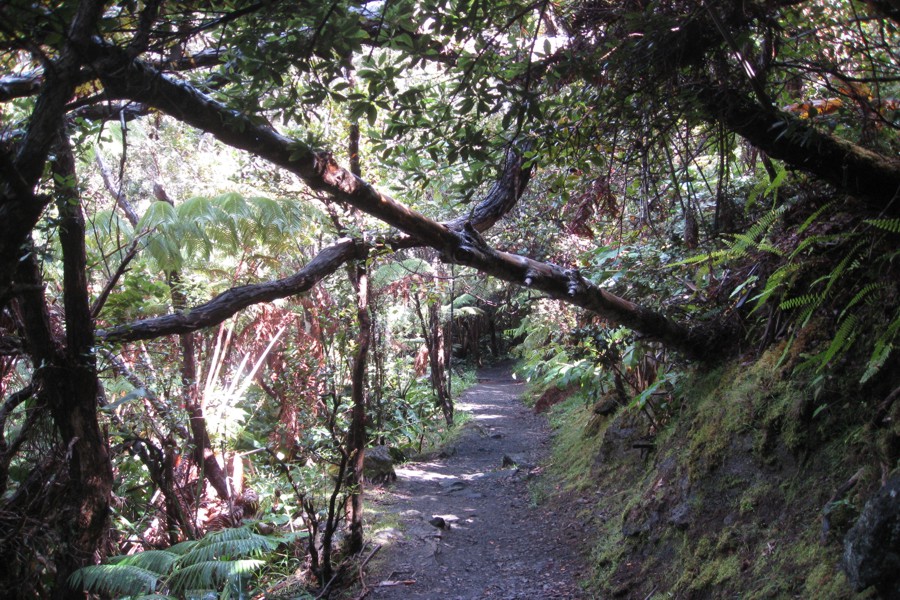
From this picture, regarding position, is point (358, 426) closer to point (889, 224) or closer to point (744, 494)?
point (744, 494)

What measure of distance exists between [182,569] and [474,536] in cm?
309

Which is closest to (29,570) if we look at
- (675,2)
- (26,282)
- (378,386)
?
(26,282)

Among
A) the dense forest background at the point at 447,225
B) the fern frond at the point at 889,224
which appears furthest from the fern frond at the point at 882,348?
the fern frond at the point at 889,224

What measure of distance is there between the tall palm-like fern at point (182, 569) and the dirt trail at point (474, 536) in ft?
3.82

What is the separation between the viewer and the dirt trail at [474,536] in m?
5.09

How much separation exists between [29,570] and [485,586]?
3401 millimetres

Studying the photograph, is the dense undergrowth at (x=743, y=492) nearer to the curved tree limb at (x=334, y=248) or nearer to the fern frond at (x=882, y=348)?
the fern frond at (x=882, y=348)

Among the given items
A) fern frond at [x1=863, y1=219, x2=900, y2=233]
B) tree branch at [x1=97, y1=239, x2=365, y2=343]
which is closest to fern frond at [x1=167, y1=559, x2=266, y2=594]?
tree branch at [x1=97, y1=239, x2=365, y2=343]

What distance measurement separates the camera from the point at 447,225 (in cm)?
434

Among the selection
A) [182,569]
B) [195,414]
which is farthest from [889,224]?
[195,414]

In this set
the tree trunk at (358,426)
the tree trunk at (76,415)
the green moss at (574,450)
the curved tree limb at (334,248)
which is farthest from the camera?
the green moss at (574,450)

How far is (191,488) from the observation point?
21.0ft

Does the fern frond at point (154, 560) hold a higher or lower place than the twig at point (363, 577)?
higher

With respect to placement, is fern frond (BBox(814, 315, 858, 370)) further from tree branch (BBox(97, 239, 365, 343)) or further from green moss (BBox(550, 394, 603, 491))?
green moss (BBox(550, 394, 603, 491))
